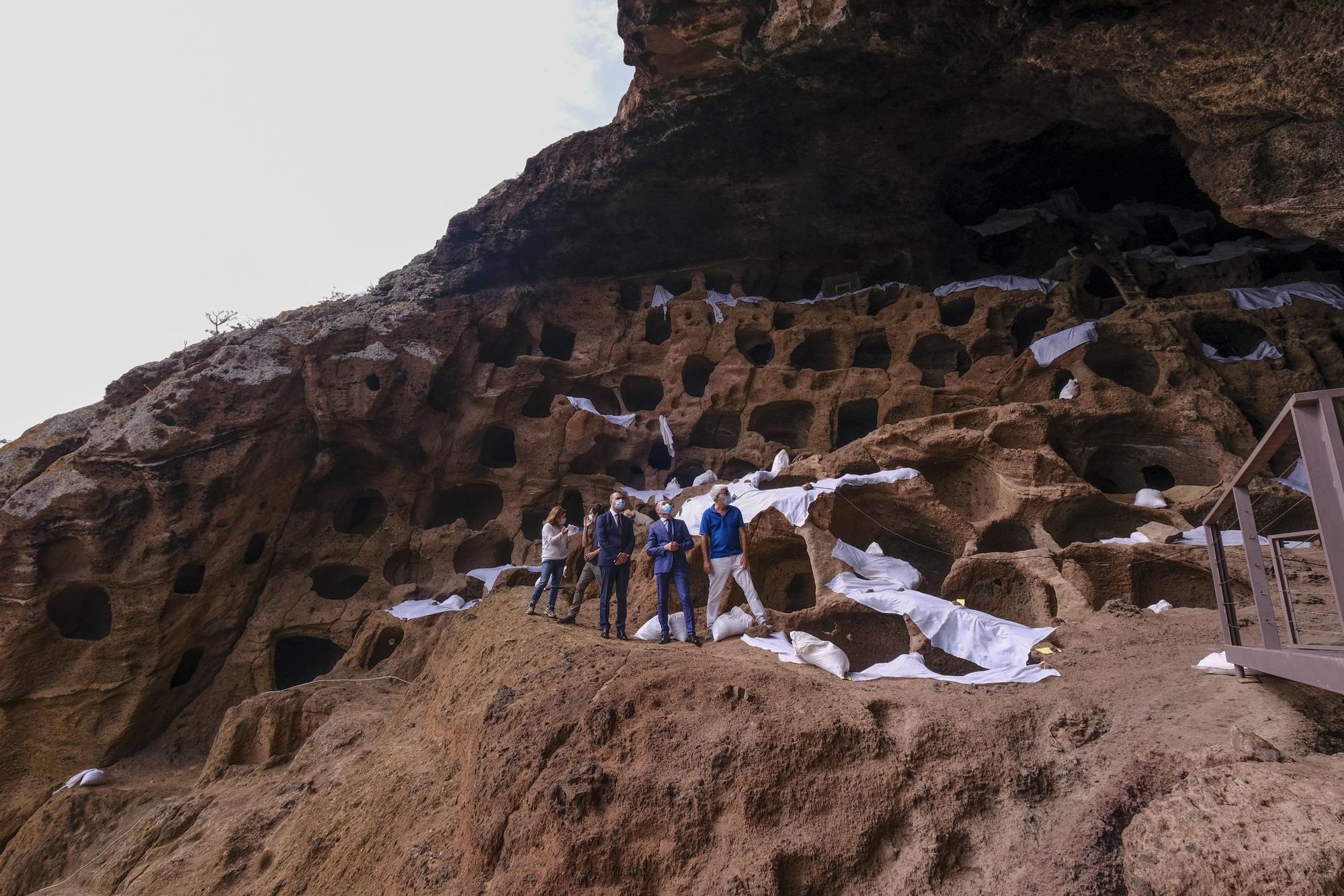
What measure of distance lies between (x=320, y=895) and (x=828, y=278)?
14960mm

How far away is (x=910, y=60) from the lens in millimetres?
10086

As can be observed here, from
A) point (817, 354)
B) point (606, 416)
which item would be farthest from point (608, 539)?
point (817, 354)

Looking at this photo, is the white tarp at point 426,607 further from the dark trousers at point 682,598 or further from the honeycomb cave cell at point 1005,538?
the honeycomb cave cell at point 1005,538

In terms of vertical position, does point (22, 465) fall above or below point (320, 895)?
above

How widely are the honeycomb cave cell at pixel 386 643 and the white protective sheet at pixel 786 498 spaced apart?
499 centimetres

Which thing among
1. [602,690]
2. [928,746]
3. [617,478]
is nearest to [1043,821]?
[928,746]

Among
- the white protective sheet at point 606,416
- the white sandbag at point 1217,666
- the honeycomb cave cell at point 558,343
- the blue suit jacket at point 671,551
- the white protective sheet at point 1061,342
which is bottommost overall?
the white sandbag at point 1217,666

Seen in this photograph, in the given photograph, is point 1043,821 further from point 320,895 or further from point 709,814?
point 320,895

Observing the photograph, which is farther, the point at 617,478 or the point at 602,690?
the point at 617,478

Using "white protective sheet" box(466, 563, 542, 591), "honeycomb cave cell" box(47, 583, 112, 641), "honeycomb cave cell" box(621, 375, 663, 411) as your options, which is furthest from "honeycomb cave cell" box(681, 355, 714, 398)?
"honeycomb cave cell" box(47, 583, 112, 641)

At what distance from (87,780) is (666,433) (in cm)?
982

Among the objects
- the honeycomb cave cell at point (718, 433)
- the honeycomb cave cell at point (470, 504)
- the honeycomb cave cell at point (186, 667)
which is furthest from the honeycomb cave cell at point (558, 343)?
the honeycomb cave cell at point (186, 667)

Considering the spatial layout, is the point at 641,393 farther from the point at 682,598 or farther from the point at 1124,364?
the point at 682,598

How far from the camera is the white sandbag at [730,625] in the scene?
265 inches
